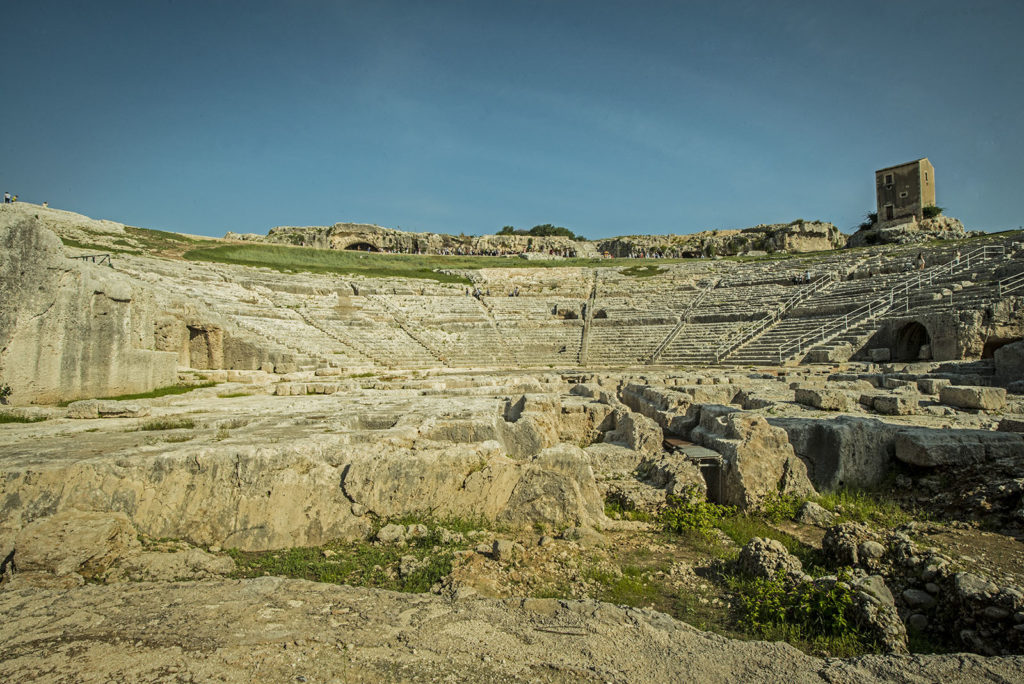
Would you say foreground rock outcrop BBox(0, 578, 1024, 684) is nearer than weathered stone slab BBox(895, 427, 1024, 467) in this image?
Yes

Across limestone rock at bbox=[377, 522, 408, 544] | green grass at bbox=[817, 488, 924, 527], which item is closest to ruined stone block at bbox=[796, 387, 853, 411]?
green grass at bbox=[817, 488, 924, 527]

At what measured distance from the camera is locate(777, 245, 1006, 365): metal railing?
2059 cm

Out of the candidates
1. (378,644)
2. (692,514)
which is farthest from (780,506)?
(378,644)

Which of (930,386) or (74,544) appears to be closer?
(74,544)

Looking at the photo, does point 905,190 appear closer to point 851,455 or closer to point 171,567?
point 851,455

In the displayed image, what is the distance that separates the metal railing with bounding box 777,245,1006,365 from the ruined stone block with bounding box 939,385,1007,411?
1208cm

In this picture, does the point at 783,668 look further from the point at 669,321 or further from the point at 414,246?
the point at 414,246

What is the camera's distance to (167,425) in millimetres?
6961

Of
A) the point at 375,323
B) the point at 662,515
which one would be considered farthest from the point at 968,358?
the point at 375,323

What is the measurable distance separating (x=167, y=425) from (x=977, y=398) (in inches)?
437

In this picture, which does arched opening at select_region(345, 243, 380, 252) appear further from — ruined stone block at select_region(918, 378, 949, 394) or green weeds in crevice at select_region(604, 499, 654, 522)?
green weeds in crevice at select_region(604, 499, 654, 522)

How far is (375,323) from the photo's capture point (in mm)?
26375

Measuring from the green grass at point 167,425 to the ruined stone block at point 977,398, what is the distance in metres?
10.7

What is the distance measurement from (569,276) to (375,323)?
17030 mm
